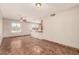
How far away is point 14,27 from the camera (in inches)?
88.2

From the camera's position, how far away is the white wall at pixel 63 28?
219 centimetres

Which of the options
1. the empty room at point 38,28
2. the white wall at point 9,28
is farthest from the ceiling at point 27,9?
the white wall at point 9,28

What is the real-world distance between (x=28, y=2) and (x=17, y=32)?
0.56 meters

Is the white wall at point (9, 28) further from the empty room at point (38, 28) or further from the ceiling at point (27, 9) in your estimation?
the ceiling at point (27, 9)

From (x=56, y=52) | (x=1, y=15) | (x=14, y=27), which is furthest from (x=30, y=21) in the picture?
(x=56, y=52)

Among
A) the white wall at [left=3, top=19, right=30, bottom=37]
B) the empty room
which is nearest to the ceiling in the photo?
the empty room

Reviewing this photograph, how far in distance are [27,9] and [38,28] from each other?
0.39m

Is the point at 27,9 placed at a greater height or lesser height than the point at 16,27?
greater

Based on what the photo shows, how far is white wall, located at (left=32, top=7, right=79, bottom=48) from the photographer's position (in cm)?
219

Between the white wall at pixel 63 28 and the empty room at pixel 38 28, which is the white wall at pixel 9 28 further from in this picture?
Result: the white wall at pixel 63 28

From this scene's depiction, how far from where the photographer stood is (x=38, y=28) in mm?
2289

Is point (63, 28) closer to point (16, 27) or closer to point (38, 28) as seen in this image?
point (38, 28)

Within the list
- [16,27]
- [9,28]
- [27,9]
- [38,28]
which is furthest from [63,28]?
[9,28]

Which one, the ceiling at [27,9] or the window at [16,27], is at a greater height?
the ceiling at [27,9]
